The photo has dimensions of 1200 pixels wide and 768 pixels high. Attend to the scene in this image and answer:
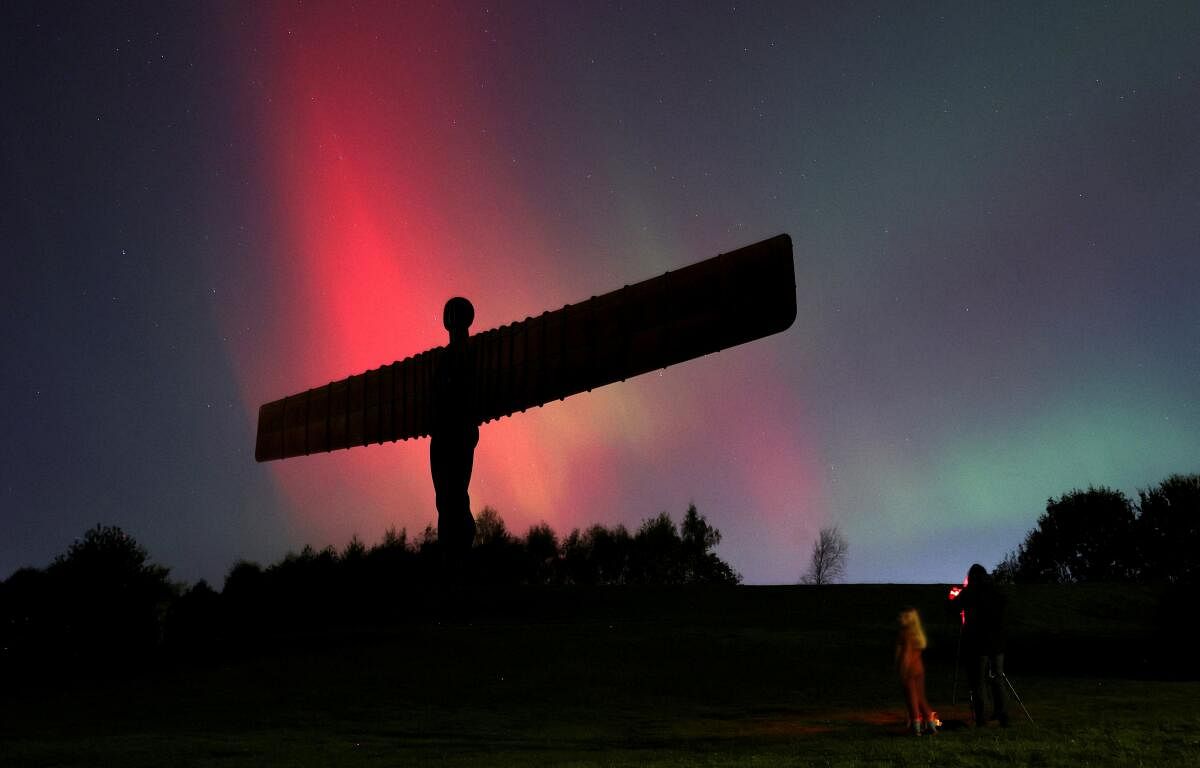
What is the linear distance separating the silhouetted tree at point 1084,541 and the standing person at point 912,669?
6249 centimetres

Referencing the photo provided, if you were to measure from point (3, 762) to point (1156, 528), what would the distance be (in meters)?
72.0

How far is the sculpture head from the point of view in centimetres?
2128

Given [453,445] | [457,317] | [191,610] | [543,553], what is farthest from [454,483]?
[543,553]

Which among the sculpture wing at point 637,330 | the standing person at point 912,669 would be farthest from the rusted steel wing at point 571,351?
the standing person at point 912,669

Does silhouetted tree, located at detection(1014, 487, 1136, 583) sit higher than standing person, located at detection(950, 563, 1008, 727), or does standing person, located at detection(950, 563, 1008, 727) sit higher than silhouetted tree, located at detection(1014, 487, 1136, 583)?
silhouetted tree, located at detection(1014, 487, 1136, 583)

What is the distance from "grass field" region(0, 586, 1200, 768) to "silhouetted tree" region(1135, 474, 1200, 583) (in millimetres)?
40733

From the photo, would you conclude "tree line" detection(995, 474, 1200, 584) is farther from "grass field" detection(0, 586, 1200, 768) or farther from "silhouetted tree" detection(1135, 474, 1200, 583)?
"grass field" detection(0, 586, 1200, 768)

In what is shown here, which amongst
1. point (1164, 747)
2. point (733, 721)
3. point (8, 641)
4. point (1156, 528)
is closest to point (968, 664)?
point (1164, 747)

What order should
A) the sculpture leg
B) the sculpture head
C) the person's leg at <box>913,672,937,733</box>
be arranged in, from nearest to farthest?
the person's leg at <box>913,672,937,733</box> < the sculpture leg < the sculpture head

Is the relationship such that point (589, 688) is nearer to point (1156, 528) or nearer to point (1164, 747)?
point (1164, 747)

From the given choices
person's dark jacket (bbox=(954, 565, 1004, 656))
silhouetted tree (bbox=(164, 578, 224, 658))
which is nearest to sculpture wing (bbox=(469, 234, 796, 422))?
person's dark jacket (bbox=(954, 565, 1004, 656))

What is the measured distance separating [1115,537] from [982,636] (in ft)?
218

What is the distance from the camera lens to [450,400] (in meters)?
20.7

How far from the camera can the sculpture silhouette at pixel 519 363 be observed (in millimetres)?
15758
